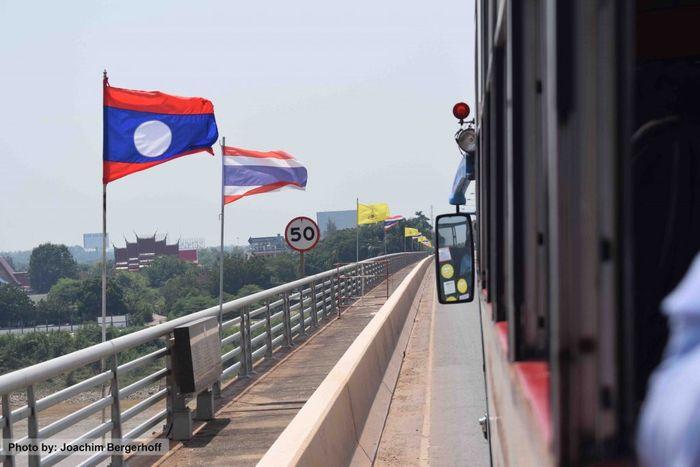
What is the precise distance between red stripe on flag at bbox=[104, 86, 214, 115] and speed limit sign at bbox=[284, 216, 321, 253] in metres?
7.10

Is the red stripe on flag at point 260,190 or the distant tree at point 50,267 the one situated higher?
the red stripe on flag at point 260,190

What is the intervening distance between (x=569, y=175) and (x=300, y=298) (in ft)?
62.1

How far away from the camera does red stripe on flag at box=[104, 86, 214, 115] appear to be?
13.3m

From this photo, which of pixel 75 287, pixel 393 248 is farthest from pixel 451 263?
Answer: pixel 393 248

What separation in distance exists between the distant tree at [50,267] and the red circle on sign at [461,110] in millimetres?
67607

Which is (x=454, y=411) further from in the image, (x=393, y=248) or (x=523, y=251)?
(x=393, y=248)

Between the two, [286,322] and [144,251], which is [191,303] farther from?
[144,251]

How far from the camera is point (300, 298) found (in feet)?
66.5

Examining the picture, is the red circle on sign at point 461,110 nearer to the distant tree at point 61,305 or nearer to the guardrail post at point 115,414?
the guardrail post at point 115,414

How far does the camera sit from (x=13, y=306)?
4122 cm

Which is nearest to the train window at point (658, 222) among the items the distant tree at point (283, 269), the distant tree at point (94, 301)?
the distant tree at point (94, 301)

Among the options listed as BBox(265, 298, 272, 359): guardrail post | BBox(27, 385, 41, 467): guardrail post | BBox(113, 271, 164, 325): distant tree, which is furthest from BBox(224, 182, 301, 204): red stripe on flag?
BBox(113, 271, 164, 325): distant tree

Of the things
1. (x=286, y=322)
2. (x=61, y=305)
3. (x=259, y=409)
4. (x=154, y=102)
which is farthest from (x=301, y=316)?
(x=61, y=305)

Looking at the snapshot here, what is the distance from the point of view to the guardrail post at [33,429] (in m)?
5.94
